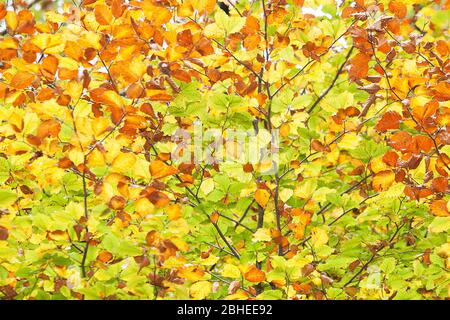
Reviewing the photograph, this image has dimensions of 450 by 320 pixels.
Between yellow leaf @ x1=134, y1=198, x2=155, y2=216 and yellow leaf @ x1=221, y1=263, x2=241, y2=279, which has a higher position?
yellow leaf @ x1=134, y1=198, x2=155, y2=216

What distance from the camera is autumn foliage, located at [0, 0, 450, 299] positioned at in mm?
2156

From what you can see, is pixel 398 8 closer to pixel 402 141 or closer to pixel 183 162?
pixel 402 141

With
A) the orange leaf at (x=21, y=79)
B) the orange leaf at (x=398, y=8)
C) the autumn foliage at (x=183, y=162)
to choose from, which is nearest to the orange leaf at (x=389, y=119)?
the autumn foliage at (x=183, y=162)

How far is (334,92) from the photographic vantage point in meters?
3.53

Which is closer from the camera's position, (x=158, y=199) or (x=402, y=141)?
(x=158, y=199)

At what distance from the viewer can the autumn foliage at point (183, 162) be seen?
7.07 ft

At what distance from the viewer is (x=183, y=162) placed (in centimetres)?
239

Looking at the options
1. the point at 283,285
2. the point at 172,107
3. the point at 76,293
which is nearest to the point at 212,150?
the point at 172,107

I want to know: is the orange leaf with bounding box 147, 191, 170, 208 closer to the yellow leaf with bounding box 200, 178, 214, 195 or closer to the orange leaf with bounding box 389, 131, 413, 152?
the yellow leaf with bounding box 200, 178, 214, 195

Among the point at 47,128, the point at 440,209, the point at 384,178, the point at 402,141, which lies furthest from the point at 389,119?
the point at 47,128

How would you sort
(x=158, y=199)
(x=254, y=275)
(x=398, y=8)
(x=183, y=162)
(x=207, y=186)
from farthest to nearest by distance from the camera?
(x=398, y=8), (x=207, y=186), (x=183, y=162), (x=254, y=275), (x=158, y=199)

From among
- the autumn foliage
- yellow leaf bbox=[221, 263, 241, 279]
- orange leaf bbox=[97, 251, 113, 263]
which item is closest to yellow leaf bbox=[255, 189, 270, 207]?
the autumn foliage

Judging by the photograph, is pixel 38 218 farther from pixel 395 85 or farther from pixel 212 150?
pixel 395 85
